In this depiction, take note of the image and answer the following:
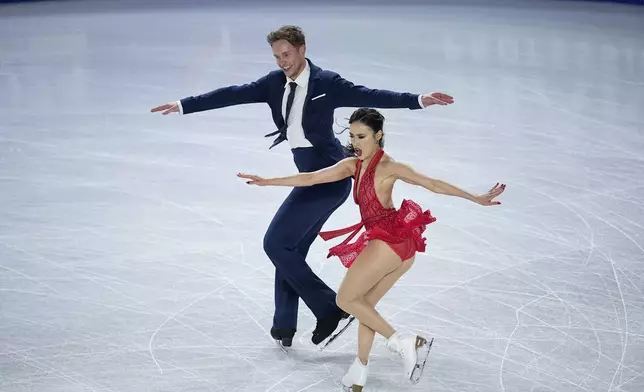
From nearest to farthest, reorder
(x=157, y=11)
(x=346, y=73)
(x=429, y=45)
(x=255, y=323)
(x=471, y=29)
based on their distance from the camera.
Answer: (x=255, y=323) < (x=346, y=73) < (x=429, y=45) < (x=471, y=29) < (x=157, y=11)

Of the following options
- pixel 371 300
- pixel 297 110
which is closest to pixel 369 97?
pixel 297 110

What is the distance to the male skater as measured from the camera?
4.50 meters

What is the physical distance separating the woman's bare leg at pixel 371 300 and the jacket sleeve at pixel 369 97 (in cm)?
66

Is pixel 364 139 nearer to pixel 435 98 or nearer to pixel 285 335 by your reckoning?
pixel 435 98

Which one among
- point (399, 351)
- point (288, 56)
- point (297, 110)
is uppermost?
point (288, 56)

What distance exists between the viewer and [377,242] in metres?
4.13

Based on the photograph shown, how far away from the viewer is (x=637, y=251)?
18.6 ft

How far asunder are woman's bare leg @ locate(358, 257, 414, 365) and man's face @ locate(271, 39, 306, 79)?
1003mm

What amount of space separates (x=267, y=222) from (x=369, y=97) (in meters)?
2.05

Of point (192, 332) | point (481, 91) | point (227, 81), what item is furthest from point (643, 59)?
point (192, 332)

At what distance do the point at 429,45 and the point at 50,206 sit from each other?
6.98 metres

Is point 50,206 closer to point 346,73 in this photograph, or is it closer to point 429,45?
point 346,73

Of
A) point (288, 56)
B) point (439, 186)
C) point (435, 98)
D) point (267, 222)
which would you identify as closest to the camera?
point (439, 186)

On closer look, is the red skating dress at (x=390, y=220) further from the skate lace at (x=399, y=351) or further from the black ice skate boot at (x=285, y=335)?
the black ice skate boot at (x=285, y=335)
